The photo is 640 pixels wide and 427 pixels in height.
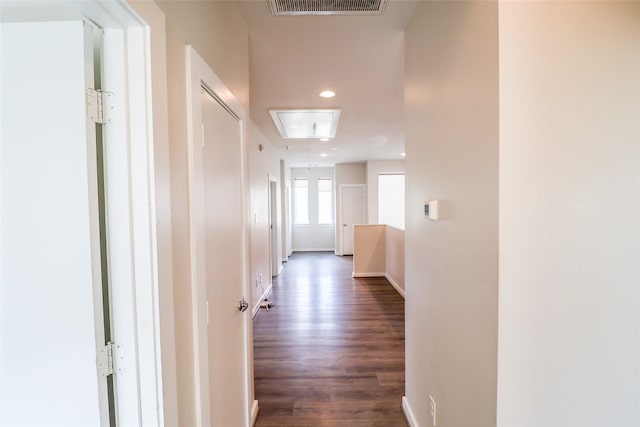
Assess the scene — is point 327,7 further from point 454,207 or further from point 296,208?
point 296,208

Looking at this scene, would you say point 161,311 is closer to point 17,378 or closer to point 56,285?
point 56,285

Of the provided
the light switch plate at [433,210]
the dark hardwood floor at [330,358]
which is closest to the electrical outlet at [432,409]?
the dark hardwood floor at [330,358]

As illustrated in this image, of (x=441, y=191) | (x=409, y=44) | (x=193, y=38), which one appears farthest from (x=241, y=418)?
(x=409, y=44)

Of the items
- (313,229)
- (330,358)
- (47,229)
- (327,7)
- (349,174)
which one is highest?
(327,7)

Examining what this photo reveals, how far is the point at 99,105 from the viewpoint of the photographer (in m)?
0.73

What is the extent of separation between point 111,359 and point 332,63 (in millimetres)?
2263

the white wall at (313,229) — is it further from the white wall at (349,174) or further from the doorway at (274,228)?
the doorway at (274,228)

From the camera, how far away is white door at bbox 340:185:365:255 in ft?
26.1

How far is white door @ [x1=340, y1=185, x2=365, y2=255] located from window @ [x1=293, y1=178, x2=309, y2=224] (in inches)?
47.6

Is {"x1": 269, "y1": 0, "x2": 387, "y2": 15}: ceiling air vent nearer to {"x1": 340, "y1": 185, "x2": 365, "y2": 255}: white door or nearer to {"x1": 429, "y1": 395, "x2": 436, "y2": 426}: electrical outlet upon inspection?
{"x1": 429, "y1": 395, "x2": 436, "y2": 426}: electrical outlet

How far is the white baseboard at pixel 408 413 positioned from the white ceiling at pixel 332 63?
2470 millimetres

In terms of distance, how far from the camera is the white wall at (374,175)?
7141 mm

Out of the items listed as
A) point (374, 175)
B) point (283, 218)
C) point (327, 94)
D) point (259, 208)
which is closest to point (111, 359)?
point (327, 94)
